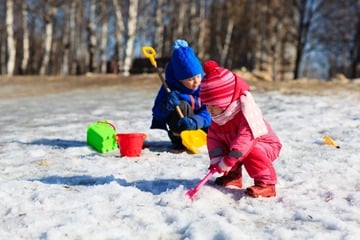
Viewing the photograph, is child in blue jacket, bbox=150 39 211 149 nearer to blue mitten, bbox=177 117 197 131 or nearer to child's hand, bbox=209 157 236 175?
blue mitten, bbox=177 117 197 131

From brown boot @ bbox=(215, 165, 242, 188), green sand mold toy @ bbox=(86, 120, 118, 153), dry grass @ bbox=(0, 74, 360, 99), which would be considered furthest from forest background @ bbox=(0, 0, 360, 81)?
brown boot @ bbox=(215, 165, 242, 188)

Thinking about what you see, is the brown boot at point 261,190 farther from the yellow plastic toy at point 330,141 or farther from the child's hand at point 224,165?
the yellow plastic toy at point 330,141

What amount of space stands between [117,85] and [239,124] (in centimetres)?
1180

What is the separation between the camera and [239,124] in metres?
3.29

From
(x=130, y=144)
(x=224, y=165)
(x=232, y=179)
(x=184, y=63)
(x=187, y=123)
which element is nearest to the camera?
(x=224, y=165)

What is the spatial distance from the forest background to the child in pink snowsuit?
16267mm

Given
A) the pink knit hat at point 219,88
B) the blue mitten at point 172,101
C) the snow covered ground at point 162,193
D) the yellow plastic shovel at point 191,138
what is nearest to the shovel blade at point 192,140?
the yellow plastic shovel at point 191,138

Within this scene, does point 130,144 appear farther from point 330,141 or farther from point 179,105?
point 330,141

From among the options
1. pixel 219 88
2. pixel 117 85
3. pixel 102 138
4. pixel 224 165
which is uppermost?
pixel 219 88

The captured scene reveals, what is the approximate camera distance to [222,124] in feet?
11.0

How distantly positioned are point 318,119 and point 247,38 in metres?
31.2

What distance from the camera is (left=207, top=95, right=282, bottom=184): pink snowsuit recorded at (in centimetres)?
319

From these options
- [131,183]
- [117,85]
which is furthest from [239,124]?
[117,85]

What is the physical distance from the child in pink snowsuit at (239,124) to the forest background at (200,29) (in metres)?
16.3
